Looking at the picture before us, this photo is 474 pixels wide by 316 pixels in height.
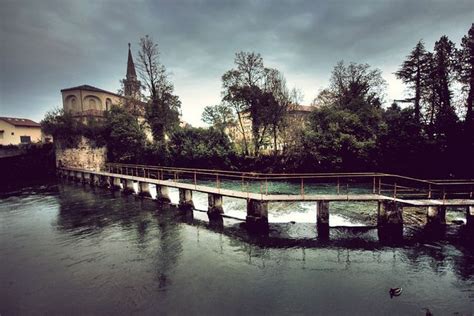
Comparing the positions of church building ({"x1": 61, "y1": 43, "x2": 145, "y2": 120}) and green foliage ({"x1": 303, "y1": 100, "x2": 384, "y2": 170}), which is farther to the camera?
church building ({"x1": 61, "y1": 43, "x2": 145, "y2": 120})

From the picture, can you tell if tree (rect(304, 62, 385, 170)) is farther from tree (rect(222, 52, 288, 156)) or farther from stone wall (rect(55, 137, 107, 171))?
stone wall (rect(55, 137, 107, 171))

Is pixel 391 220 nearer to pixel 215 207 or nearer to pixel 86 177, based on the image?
pixel 215 207

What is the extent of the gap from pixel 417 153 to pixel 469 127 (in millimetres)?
3741

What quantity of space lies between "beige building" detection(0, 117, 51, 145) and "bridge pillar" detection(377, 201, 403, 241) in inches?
1988

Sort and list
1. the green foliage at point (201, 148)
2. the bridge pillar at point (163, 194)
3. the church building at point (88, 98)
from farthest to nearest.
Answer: the church building at point (88, 98), the green foliage at point (201, 148), the bridge pillar at point (163, 194)

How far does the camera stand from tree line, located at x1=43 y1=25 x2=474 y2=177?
70.8 feet

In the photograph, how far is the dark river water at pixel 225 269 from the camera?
6734 millimetres

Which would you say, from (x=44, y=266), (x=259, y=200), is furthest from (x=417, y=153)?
(x=44, y=266)

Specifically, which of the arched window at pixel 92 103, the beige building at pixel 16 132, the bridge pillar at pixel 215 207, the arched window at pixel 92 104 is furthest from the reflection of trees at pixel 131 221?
the arched window at pixel 92 104

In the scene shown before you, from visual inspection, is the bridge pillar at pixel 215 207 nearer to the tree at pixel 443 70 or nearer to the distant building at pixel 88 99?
the tree at pixel 443 70

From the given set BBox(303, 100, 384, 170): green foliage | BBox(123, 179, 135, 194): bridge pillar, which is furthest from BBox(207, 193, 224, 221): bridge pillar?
BBox(303, 100, 384, 170): green foliage

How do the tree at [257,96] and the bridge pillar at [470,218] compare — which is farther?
the tree at [257,96]

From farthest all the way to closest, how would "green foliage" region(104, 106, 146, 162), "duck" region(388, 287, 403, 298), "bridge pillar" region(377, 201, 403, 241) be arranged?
"green foliage" region(104, 106, 146, 162) < "bridge pillar" region(377, 201, 403, 241) < "duck" region(388, 287, 403, 298)

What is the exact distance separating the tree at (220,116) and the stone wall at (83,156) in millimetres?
14491
